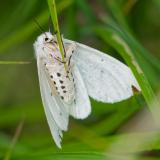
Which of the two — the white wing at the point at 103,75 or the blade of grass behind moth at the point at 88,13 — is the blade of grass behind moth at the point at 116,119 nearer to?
the white wing at the point at 103,75

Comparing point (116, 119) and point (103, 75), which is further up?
point (103, 75)

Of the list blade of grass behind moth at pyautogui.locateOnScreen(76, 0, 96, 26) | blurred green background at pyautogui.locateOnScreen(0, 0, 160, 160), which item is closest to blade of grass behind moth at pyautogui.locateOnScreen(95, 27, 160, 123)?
blurred green background at pyautogui.locateOnScreen(0, 0, 160, 160)

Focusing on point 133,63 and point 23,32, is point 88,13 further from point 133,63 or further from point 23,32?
point 133,63

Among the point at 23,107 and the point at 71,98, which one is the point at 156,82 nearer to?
the point at 71,98

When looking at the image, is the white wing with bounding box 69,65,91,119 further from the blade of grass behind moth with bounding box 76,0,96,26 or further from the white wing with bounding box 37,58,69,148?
the blade of grass behind moth with bounding box 76,0,96,26

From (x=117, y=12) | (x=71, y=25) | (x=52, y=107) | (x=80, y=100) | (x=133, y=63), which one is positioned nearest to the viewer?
(x=133, y=63)

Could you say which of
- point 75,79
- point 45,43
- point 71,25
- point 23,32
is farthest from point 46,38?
point 71,25
